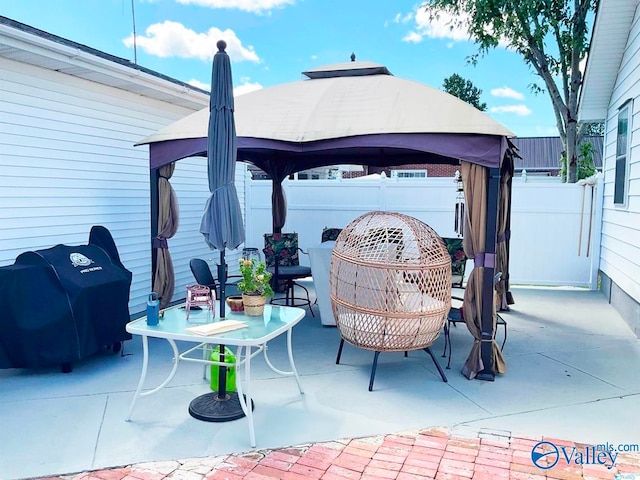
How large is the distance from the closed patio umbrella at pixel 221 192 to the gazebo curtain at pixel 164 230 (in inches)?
79.0

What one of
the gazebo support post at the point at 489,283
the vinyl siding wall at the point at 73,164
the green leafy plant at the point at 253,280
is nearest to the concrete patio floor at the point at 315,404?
the gazebo support post at the point at 489,283

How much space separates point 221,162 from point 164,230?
2216mm

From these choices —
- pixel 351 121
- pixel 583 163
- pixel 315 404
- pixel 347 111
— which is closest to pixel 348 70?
pixel 347 111

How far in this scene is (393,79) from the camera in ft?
17.3

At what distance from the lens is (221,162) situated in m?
3.54

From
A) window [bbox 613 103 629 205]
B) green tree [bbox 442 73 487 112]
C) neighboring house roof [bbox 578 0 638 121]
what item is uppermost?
green tree [bbox 442 73 487 112]

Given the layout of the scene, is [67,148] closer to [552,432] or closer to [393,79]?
[393,79]

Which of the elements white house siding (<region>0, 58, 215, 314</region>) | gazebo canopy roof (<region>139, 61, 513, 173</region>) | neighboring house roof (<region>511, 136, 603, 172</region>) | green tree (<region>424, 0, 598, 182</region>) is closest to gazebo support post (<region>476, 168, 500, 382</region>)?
gazebo canopy roof (<region>139, 61, 513, 173</region>)

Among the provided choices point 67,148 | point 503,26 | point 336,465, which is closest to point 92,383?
point 336,465

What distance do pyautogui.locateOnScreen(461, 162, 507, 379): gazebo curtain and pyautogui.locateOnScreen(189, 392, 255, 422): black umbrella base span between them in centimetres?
196

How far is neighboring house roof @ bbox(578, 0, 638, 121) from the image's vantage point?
6.21 meters

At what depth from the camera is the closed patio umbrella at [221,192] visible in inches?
135

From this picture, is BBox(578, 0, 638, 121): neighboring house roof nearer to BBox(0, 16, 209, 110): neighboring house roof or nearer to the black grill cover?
BBox(0, 16, 209, 110): neighboring house roof

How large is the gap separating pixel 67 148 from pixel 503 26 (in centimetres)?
966
